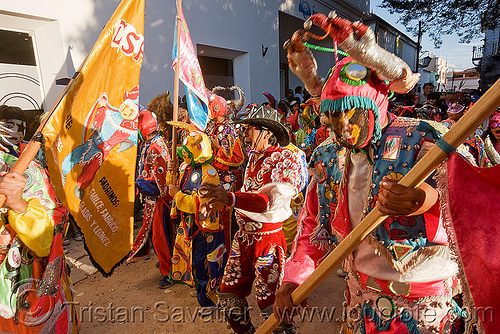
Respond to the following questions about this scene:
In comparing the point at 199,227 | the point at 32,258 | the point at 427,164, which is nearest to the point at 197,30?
the point at 199,227

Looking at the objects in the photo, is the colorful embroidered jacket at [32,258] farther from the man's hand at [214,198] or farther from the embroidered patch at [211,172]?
the embroidered patch at [211,172]

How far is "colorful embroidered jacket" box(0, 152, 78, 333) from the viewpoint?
2180 mm

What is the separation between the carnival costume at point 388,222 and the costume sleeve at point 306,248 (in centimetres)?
24

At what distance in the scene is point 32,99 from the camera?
6.06 m

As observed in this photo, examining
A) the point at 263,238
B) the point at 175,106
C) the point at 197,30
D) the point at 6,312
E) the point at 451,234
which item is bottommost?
the point at 6,312

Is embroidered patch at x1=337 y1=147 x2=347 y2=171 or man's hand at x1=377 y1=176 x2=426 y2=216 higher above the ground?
embroidered patch at x1=337 y1=147 x2=347 y2=171

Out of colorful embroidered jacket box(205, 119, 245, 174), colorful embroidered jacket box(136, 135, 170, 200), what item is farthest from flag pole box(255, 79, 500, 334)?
colorful embroidered jacket box(136, 135, 170, 200)

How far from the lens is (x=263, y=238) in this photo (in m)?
2.91

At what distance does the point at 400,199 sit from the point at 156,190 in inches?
143

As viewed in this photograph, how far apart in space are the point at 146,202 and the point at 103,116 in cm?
280

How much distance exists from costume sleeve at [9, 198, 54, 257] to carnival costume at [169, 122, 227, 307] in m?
1.44

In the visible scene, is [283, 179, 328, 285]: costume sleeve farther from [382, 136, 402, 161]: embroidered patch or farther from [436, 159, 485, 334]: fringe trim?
[436, 159, 485, 334]: fringe trim

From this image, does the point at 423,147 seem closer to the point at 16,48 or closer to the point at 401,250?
the point at 401,250

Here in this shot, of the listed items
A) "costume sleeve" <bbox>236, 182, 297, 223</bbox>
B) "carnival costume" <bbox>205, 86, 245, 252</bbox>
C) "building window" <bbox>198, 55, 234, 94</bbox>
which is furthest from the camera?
"building window" <bbox>198, 55, 234, 94</bbox>
